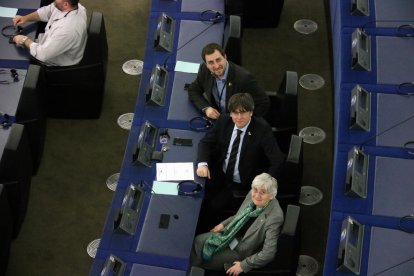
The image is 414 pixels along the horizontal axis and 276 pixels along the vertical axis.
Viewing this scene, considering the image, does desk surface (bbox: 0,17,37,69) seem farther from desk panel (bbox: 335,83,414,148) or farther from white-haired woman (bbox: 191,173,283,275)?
desk panel (bbox: 335,83,414,148)

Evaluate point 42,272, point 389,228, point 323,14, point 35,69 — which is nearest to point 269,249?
point 389,228

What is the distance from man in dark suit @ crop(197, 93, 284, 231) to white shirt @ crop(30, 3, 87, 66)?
160 centimetres

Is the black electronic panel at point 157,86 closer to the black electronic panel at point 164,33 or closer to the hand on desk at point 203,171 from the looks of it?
the black electronic panel at point 164,33

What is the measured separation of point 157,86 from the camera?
216 inches

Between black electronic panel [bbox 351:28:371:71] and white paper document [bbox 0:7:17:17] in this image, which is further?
white paper document [bbox 0:7:17:17]

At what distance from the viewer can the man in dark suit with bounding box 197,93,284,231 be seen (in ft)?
16.1

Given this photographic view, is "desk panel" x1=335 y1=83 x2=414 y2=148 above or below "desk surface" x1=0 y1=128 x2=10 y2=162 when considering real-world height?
above

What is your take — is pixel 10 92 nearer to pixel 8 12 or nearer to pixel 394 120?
pixel 8 12

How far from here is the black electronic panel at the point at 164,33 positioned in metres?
5.86

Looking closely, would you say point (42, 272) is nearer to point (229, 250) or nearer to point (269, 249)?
point (229, 250)

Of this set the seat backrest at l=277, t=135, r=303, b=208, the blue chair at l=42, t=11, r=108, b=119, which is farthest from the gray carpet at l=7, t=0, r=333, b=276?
the seat backrest at l=277, t=135, r=303, b=208

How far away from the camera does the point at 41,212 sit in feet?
19.0

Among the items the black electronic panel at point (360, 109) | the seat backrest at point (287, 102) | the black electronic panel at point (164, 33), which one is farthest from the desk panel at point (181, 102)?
the black electronic panel at point (360, 109)

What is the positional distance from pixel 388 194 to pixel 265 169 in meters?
0.89
